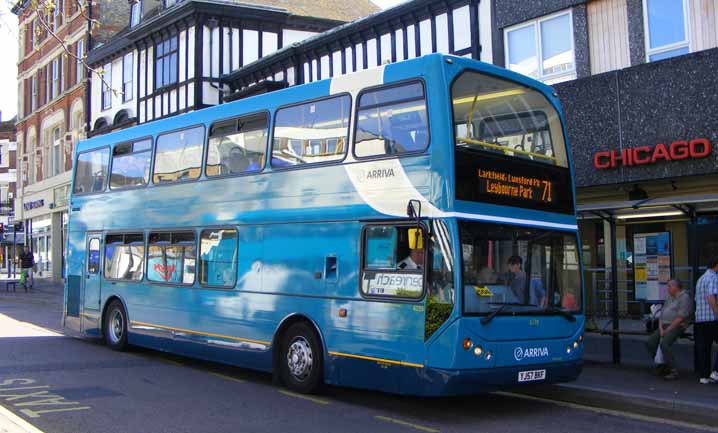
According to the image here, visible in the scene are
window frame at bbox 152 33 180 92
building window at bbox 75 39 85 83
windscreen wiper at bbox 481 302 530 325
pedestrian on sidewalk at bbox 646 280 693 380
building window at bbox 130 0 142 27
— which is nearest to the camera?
windscreen wiper at bbox 481 302 530 325

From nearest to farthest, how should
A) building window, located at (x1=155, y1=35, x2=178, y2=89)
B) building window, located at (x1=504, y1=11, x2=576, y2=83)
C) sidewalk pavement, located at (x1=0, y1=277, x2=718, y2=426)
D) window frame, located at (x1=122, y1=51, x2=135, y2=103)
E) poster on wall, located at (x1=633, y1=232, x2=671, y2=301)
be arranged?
sidewalk pavement, located at (x1=0, y1=277, x2=718, y2=426)
poster on wall, located at (x1=633, y1=232, x2=671, y2=301)
building window, located at (x1=504, y1=11, x2=576, y2=83)
building window, located at (x1=155, y1=35, x2=178, y2=89)
window frame, located at (x1=122, y1=51, x2=135, y2=103)

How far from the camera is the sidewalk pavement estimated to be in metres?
8.30

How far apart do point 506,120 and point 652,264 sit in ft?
19.4

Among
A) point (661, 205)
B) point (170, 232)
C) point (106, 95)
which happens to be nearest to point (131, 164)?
point (170, 232)

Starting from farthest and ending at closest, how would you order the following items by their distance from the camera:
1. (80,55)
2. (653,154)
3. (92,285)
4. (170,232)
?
(80,55) < (92,285) < (653,154) < (170,232)

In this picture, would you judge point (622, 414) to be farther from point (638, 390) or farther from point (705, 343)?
point (705, 343)

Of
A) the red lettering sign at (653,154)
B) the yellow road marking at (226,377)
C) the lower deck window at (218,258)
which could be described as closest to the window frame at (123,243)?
the lower deck window at (218,258)

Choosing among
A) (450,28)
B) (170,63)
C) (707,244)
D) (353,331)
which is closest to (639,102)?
(707,244)

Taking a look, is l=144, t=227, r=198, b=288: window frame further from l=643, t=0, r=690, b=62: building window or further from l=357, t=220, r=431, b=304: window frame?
l=643, t=0, r=690, b=62: building window

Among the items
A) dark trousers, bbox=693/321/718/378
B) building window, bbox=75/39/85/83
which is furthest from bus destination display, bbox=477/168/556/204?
building window, bbox=75/39/85/83

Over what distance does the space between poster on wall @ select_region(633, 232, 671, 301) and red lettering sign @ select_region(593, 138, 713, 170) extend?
1643 mm

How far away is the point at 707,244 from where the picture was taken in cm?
1082

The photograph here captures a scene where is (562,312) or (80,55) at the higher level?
(80,55)

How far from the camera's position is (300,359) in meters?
9.43
